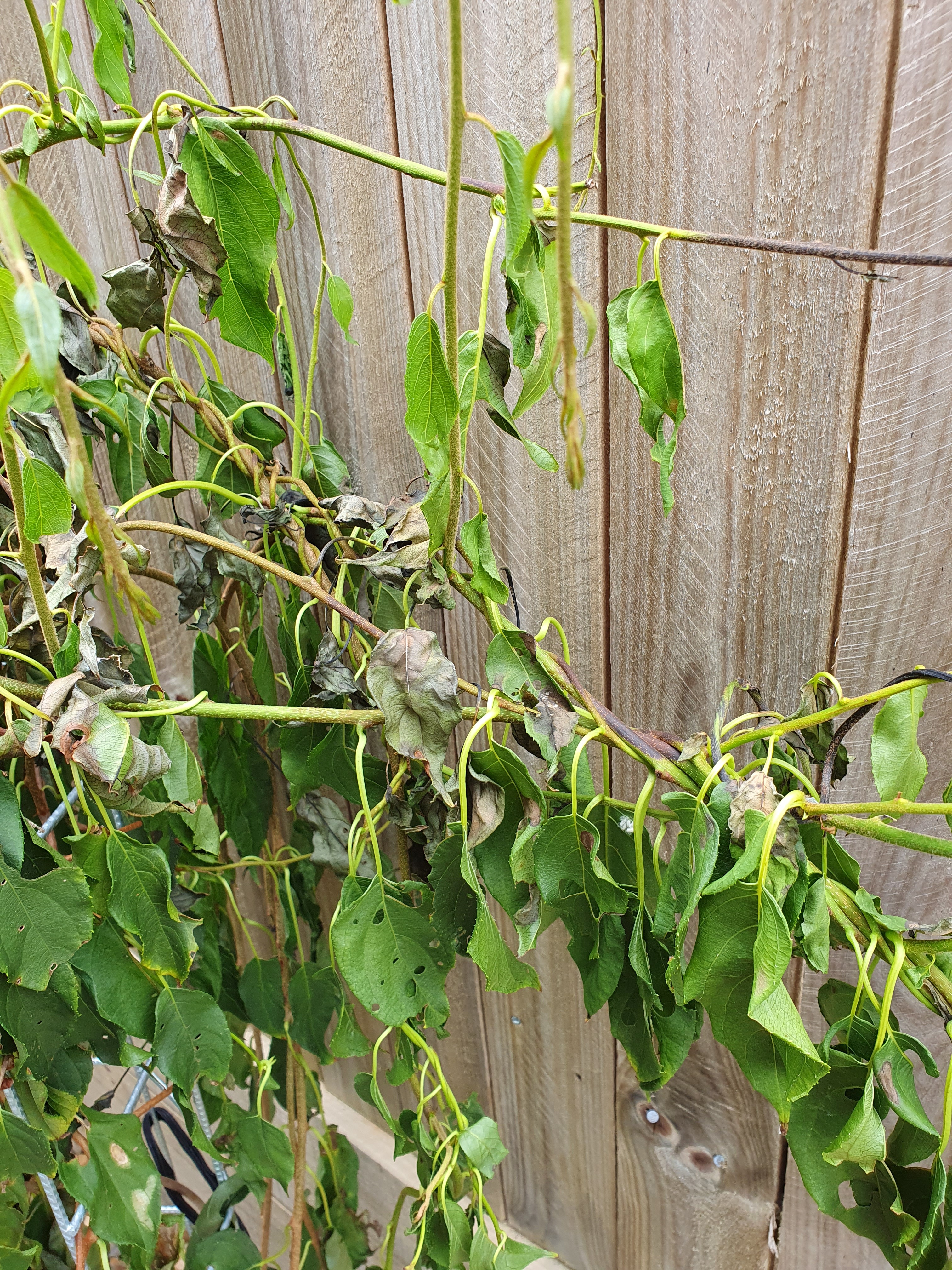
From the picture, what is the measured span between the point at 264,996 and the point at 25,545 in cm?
62

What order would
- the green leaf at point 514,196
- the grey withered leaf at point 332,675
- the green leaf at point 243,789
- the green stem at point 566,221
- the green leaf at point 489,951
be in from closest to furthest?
the green stem at point 566,221
the green leaf at point 514,196
the green leaf at point 489,951
the grey withered leaf at point 332,675
the green leaf at point 243,789

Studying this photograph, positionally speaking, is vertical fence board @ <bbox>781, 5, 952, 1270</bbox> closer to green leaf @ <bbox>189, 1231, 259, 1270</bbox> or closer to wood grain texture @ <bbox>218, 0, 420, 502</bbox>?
wood grain texture @ <bbox>218, 0, 420, 502</bbox>

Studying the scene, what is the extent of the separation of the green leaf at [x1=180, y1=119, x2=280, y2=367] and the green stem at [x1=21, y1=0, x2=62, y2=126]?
0.24ft

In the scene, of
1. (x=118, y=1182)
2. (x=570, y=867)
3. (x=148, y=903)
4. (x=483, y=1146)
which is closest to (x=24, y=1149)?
(x=118, y=1182)

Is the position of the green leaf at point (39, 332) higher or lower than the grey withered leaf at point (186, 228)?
lower

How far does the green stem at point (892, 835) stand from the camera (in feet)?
1.33

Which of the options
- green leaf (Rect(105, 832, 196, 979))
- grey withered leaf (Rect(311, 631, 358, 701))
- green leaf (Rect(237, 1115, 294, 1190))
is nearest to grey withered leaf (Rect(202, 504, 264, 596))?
grey withered leaf (Rect(311, 631, 358, 701))

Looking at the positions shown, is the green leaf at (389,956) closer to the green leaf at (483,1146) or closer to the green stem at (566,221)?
the green leaf at (483,1146)

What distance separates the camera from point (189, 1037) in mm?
597

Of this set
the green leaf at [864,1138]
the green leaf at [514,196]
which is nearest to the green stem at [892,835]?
the green leaf at [864,1138]

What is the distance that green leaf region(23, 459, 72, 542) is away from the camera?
0.52m

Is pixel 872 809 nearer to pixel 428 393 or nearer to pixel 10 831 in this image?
pixel 428 393

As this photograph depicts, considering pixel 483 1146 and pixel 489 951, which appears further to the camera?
pixel 483 1146

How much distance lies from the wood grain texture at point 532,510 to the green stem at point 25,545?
Result: 41 centimetres
